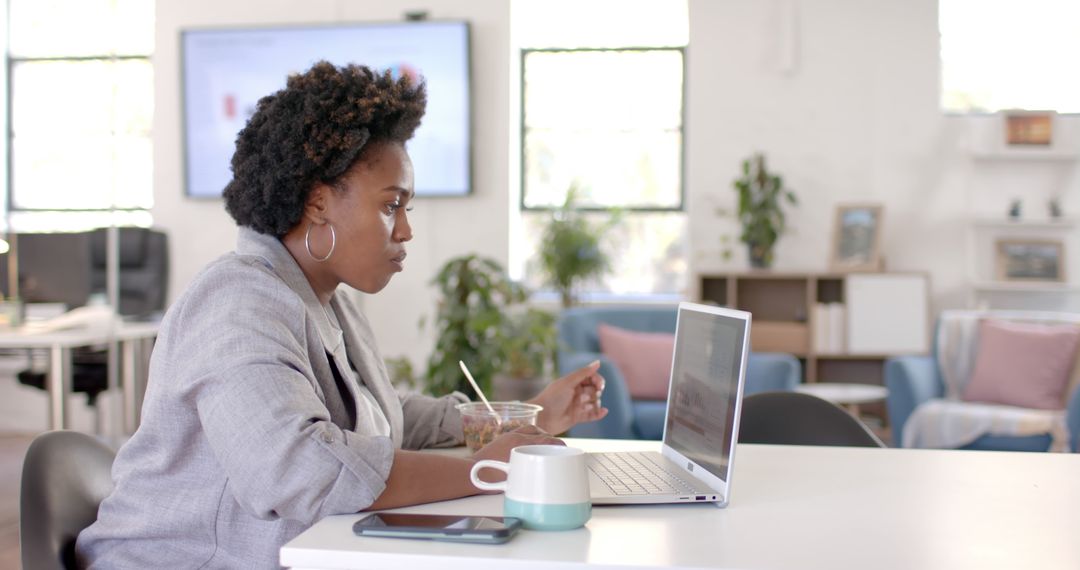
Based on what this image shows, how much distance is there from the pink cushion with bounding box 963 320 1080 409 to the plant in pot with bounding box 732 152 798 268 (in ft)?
4.43

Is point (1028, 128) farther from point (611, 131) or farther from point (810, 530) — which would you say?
point (810, 530)

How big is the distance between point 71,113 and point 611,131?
342 centimetres

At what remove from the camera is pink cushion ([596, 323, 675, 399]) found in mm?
4598

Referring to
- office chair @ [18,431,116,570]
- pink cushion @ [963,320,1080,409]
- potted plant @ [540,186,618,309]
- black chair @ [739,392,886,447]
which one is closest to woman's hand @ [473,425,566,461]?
office chair @ [18,431,116,570]

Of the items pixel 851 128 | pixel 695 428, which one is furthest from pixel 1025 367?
pixel 695 428

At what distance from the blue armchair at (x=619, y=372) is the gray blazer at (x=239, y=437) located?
8.24ft

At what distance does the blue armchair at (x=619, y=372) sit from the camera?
13.5 ft

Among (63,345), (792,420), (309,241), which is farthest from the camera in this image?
(63,345)

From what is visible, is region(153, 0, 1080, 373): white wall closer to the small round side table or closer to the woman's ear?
the small round side table

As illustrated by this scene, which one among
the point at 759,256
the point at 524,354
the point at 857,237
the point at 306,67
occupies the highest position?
the point at 306,67

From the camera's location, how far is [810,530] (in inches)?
47.6

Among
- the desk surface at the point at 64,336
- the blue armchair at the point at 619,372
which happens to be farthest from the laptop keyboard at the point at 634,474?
the desk surface at the point at 64,336

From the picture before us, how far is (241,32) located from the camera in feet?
20.4

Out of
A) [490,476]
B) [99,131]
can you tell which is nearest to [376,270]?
[490,476]
